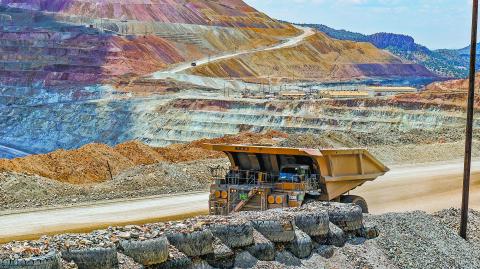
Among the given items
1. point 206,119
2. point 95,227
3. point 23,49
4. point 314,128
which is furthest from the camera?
point 23,49

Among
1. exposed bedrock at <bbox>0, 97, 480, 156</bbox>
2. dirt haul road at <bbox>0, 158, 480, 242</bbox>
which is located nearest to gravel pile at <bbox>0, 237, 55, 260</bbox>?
dirt haul road at <bbox>0, 158, 480, 242</bbox>

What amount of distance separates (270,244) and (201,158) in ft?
79.5

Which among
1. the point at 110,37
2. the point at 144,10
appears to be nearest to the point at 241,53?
the point at 110,37

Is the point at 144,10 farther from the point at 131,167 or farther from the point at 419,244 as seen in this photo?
the point at 419,244

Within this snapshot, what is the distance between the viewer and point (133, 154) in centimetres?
3881

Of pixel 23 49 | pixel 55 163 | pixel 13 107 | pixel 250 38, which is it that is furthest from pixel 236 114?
pixel 250 38

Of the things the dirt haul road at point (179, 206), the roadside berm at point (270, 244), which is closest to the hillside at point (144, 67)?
the dirt haul road at point (179, 206)

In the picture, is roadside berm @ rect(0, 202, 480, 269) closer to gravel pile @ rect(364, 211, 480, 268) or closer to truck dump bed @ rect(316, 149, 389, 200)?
gravel pile @ rect(364, 211, 480, 268)

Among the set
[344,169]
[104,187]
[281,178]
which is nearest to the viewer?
[281,178]

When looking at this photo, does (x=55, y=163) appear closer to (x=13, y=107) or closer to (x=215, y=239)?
(x=215, y=239)

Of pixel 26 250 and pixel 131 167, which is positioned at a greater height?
pixel 26 250

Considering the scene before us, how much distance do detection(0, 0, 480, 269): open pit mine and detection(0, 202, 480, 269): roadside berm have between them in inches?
1.2

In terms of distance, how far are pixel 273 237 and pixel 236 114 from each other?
213ft

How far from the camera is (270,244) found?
1437 centimetres
